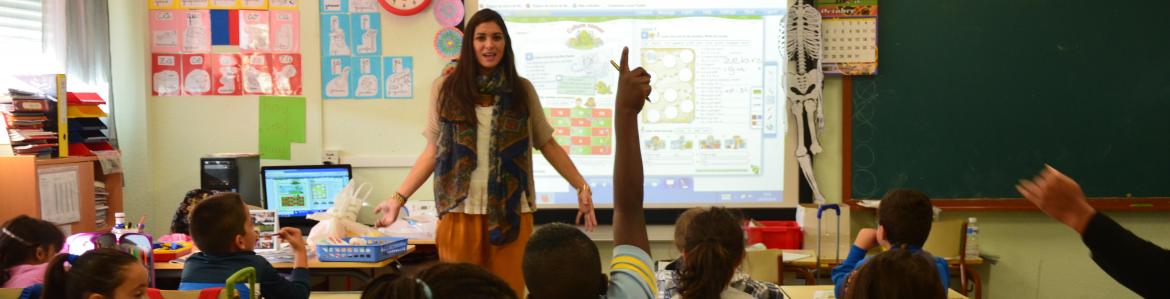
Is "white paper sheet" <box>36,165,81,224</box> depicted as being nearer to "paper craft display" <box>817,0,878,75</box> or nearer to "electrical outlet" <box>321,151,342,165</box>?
"electrical outlet" <box>321,151,342,165</box>

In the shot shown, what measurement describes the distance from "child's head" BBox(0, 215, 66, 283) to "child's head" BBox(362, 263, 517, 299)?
2.48 m

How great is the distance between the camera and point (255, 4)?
4719mm

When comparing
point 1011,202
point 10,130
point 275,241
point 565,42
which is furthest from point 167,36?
point 1011,202

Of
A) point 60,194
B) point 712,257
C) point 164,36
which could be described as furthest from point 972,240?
point 164,36

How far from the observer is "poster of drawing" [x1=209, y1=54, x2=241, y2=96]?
476 cm

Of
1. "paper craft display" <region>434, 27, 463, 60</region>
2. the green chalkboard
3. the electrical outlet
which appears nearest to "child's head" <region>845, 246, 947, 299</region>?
the green chalkboard

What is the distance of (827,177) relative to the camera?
471 centimetres

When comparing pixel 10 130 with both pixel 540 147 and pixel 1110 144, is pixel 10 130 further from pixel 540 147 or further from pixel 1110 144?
pixel 1110 144

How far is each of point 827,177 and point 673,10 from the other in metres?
1.21

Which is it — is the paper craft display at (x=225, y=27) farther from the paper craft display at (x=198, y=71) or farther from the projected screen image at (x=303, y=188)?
the projected screen image at (x=303, y=188)

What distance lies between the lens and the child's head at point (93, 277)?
2203 mm

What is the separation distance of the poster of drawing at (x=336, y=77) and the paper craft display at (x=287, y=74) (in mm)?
136

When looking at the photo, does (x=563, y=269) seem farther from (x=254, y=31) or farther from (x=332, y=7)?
(x=254, y=31)

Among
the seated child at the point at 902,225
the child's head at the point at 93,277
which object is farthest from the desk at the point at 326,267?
the seated child at the point at 902,225
